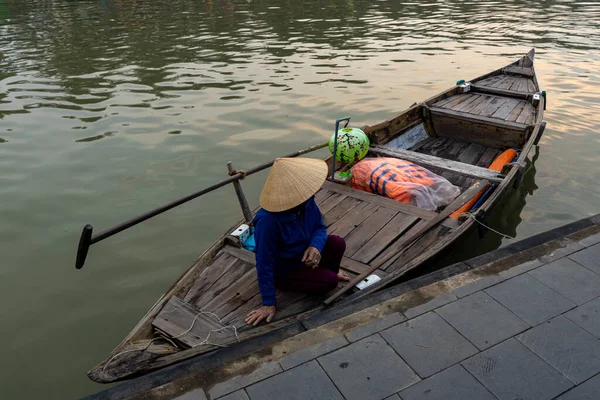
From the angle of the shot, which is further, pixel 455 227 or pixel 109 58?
pixel 109 58

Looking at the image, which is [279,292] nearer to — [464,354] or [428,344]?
[428,344]

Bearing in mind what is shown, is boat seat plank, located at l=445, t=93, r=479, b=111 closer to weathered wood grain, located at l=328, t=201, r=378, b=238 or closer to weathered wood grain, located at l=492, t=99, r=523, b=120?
weathered wood grain, located at l=492, t=99, r=523, b=120

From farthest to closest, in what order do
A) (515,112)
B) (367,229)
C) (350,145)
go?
(515,112), (350,145), (367,229)

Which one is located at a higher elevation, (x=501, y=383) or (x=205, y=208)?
(x=501, y=383)

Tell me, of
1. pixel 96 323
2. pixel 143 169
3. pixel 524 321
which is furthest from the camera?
pixel 143 169

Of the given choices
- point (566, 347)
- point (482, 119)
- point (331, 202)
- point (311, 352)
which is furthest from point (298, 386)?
point (482, 119)

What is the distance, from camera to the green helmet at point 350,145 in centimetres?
568

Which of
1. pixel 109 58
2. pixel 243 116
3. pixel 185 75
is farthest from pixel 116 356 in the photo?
pixel 109 58

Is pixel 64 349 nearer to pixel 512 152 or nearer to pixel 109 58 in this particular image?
pixel 512 152

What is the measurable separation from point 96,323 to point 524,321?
423 centimetres

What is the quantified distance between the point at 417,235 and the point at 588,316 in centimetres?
167

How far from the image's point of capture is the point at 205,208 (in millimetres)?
6660

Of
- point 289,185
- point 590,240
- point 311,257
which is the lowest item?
point 590,240

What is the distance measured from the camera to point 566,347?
10.2 ft
